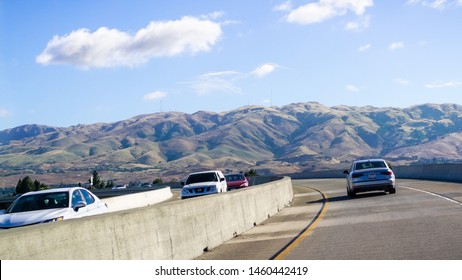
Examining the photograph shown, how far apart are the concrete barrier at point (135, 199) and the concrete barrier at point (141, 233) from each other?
58.3 ft

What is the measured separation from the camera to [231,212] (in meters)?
16.3

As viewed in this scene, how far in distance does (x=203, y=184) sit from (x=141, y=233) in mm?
20258

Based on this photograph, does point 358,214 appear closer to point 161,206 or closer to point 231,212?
point 231,212

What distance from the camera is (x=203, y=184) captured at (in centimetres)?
3069

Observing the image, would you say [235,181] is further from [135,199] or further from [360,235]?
[360,235]

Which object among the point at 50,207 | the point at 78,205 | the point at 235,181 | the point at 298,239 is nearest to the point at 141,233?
the point at 298,239

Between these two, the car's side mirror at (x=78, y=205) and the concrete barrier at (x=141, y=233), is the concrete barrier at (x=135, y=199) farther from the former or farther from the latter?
the concrete barrier at (x=141, y=233)

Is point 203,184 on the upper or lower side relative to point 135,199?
upper

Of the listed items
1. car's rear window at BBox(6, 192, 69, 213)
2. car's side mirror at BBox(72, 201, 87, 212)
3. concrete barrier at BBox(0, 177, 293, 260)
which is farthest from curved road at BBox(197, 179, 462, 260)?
car's rear window at BBox(6, 192, 69, 213)

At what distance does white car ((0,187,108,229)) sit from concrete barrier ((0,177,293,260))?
3.33m

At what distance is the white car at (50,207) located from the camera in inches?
578
